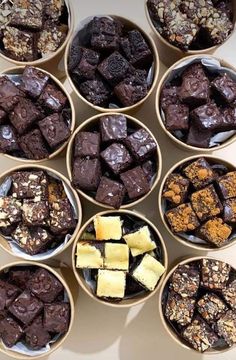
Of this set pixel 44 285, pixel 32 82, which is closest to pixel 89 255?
pixel 44 285

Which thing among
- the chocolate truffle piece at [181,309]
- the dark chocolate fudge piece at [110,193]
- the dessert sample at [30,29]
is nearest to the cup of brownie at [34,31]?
the dessert sample at [30,29]

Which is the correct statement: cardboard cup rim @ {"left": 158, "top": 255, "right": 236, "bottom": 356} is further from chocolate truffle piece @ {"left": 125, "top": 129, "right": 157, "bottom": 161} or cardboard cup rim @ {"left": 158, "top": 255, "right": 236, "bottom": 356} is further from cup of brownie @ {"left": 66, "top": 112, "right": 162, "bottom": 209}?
chocolate truffle piece @ {"left": 125, "top": 129, "right": 157, "bottom": 161}

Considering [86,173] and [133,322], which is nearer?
[86,173]

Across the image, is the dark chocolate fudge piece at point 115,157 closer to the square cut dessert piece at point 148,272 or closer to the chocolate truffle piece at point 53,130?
the chocolate truffle piece at point 53,130

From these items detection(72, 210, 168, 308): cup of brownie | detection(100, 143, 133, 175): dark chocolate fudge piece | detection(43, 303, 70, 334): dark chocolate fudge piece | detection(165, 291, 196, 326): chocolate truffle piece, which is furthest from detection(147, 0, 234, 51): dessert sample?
detection(43, 303, 70, 334): dark chocolate fudge piece

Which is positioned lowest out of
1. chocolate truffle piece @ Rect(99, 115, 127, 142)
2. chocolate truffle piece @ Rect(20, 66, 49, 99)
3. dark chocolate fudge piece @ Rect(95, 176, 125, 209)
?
dark chocolate fudge piece @ Rect(95, 176, 125, 209)

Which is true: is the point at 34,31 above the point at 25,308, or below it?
above

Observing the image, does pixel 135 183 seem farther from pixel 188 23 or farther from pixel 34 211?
pixel 188 23
